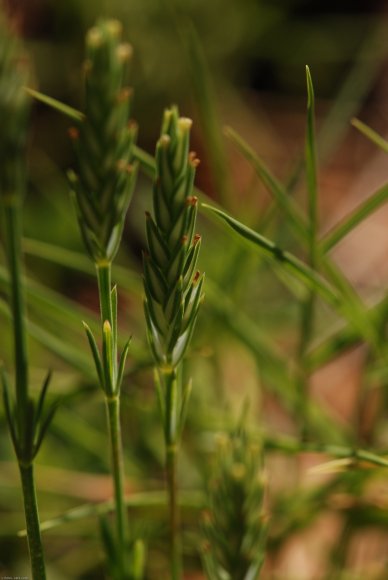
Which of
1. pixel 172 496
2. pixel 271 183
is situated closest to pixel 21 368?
pixel 172 496

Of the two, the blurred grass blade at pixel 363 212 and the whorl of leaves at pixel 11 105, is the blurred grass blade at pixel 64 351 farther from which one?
the whorl of leaves at pixel 11 105

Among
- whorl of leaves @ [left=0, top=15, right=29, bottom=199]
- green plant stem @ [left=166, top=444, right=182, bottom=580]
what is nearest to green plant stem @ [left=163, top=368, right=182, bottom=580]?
green plant stem @ [left=166, top=444, right=182, bottom=580]

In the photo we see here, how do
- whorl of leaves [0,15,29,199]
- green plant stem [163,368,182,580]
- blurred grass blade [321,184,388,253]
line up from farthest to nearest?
blurred grass blade [321,184,388,253], green plant stem [163,368,182,580], whorl of leaves [0,15,29,199]

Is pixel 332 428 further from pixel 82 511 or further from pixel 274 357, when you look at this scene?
pixel 82 511

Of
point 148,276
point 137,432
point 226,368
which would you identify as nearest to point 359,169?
point 226,368

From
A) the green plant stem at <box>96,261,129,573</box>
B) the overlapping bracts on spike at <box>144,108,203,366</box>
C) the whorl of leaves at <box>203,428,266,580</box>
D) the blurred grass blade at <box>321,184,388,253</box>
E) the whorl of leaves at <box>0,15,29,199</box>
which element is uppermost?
the blurred grass blade at <box>321,184,388,253</box>

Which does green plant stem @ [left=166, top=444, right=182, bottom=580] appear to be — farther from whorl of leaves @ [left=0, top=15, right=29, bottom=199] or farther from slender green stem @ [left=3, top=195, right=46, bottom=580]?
whorl of leaves @ [left=0, top=15, right=29, bottom=199]
